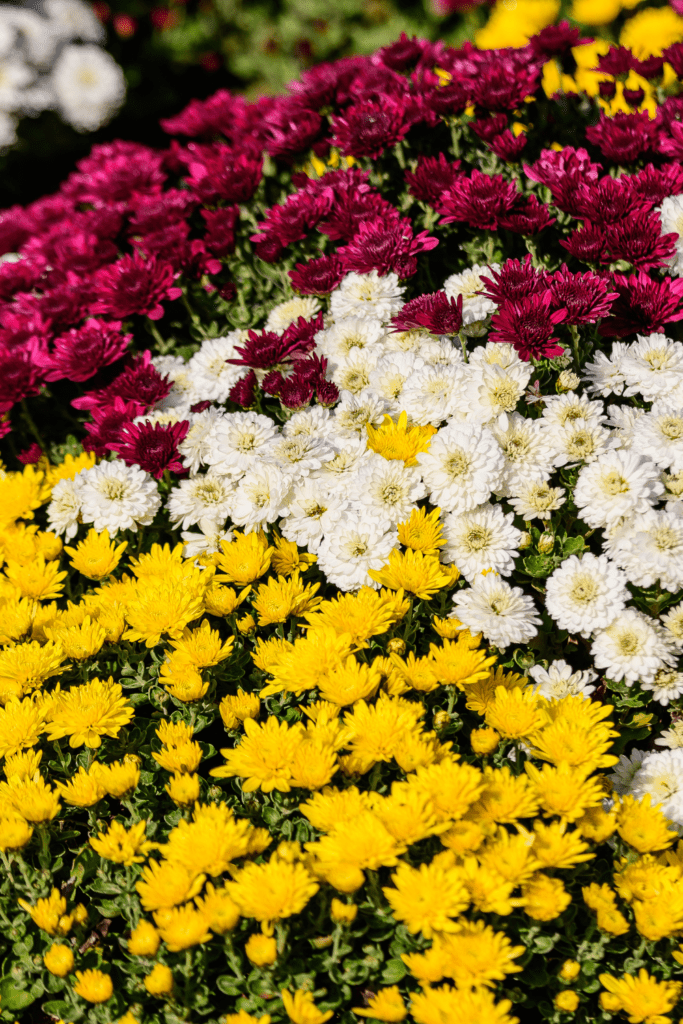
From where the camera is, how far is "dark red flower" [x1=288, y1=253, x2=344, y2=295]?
105 inches

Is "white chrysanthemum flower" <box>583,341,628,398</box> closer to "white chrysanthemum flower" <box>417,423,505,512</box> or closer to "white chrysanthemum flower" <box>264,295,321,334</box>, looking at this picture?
"white chrysanthemum flower" <box>417,423,505,512</box>

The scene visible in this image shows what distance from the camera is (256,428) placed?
7.73 ft

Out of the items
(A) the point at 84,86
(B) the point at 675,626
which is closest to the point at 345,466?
(B) the point at 675,626

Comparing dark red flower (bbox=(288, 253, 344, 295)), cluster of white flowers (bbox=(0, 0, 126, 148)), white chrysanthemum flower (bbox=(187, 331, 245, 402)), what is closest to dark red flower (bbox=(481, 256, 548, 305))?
dark red flower (bbox=(288, 253, 344, 295))

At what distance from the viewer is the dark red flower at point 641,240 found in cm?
232

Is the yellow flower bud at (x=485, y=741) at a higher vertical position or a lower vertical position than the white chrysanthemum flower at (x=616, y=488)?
lower

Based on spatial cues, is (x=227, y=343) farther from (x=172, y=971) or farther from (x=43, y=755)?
(x=172, y=971)

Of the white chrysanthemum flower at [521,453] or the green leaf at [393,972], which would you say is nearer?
the green leaf at [393,972]

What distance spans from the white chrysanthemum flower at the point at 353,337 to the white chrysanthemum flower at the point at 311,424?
242 mm

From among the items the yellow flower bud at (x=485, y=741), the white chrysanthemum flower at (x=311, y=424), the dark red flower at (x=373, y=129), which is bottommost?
the yellow flower bud at (x=485, y=741)

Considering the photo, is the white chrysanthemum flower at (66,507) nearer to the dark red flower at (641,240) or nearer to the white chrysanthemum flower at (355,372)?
the white chrysanthemum flower at (355,372)

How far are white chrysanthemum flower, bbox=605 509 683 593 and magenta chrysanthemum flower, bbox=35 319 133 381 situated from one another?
167 cm

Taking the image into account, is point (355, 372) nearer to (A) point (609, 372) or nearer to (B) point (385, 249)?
(B) point (385, 249)

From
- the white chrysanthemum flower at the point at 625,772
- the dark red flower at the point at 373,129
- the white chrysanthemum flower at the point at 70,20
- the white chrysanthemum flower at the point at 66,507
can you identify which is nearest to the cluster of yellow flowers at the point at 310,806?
the white chrysanthemum flower at the point at 625,772
